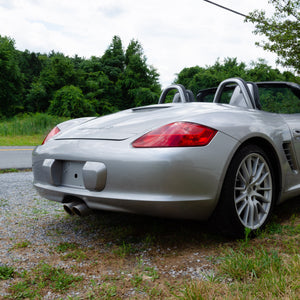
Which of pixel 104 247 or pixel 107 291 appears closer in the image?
pixel 107 291

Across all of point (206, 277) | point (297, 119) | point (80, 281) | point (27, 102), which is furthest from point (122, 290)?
point (27, 102)

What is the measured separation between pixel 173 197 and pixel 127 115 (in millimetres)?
963

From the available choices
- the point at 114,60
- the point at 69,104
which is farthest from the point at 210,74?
the point at 69,104

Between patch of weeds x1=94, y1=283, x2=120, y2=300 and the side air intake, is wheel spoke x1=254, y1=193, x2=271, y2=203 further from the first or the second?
patch of weeds x1=94, y1=283, x2=120, y2=300

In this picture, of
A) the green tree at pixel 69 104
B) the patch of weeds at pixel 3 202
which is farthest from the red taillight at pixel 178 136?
the green tree at pixel 69 104

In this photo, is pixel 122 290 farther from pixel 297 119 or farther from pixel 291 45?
pixel 291 45

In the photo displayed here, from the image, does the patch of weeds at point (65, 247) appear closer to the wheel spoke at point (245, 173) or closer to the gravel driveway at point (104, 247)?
the gravel driveway at point (104, 247)

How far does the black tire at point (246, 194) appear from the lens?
7.95 ft

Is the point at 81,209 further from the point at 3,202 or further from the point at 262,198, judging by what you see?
the point at 3,202

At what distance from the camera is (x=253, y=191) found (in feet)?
8.77

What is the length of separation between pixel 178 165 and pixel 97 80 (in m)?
45.6

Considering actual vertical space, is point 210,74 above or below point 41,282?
above

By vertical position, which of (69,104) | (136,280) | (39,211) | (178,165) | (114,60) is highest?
(114,60)

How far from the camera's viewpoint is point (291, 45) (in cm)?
1492
